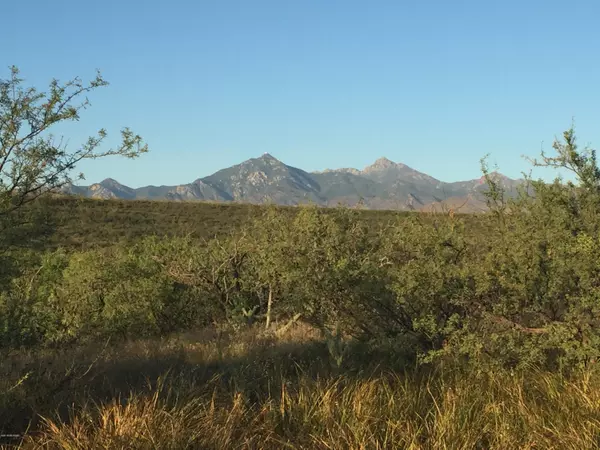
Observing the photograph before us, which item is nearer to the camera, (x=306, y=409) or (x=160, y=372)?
(x=306, y=409)

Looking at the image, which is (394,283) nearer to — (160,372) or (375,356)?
(375,356)

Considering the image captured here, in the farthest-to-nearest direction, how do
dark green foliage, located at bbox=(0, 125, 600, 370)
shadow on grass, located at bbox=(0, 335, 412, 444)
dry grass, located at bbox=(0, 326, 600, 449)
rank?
1. dark green foliage, located at bbox=(0, 125, 600, 370)
2. shadow on grass, located at bbox=(0, 335, 412, 444)
3. dry grass, located at bbox=(0, 326, 600, 449)

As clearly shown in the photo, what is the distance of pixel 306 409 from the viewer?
5207 millimetres

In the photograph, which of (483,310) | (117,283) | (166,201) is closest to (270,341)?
(483,310)

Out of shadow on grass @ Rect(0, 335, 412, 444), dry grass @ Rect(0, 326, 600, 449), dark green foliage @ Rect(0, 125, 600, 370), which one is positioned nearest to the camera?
dry grass @ Rect(0, 326, 600, 449)

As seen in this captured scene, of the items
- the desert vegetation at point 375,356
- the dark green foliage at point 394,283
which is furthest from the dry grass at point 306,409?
the dark green foliage at point 394,283

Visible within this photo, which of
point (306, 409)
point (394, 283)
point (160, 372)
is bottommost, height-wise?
point (160, 372)

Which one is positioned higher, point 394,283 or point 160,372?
point 394,283

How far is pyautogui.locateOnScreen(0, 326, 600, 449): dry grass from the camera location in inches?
177

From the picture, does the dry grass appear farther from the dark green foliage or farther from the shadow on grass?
the dark green foliage

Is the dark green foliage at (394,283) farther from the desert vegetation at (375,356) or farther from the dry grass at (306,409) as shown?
the dry grass at (306,409)

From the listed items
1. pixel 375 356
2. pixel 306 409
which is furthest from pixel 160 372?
pixel 375 356

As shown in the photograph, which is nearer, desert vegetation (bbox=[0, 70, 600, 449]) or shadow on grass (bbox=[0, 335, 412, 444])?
desert vegetation (bbox=[0, 70, 600, 449])

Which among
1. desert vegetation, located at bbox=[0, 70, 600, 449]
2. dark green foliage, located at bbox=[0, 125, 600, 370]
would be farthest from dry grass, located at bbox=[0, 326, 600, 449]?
dark green foliage, located at bbox=[0, 125, 600, 370]
